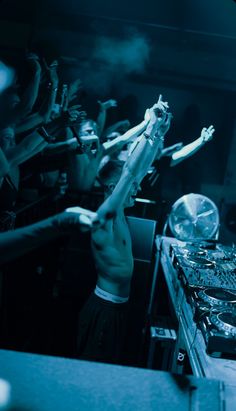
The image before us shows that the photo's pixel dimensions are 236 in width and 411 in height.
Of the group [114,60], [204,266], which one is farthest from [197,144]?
[114,60]

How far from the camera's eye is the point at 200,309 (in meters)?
2.61

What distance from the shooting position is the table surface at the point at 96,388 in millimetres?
1040

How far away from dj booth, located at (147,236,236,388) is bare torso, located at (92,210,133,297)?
0.58 meters

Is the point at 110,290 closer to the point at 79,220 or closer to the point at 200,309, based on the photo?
the point at 200,309

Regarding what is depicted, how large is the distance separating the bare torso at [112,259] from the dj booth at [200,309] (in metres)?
0.58

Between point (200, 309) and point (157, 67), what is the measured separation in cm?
874

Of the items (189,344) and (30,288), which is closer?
A: (189,344)

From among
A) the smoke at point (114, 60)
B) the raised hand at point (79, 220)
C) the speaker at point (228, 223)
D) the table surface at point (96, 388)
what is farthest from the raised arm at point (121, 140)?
the speaker at point (228, 223)

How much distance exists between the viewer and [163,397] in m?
1.07

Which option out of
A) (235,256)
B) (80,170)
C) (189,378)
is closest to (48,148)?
(80,170)

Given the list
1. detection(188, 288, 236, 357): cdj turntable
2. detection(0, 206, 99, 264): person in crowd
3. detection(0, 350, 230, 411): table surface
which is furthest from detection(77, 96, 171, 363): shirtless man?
detection(0, 350, 230, 411): table surface

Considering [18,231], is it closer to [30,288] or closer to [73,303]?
[30,288]

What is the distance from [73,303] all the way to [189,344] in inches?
124

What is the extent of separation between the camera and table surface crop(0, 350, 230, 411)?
1040mm
